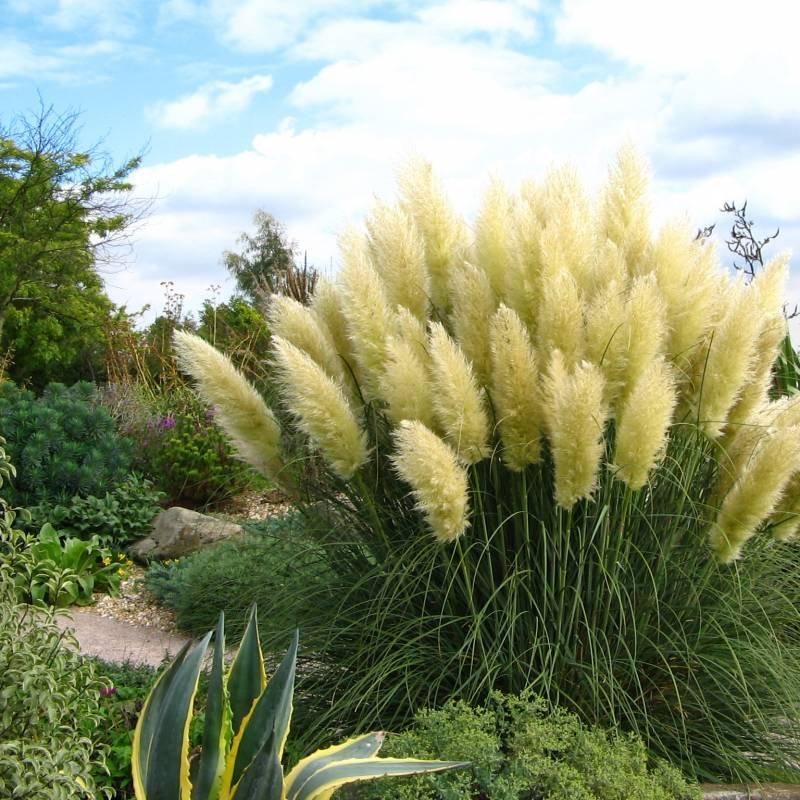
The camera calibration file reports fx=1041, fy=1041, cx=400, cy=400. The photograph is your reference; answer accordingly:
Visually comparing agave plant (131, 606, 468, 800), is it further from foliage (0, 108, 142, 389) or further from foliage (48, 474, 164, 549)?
foliage (0, 108, 142, 389)

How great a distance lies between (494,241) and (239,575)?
272cm

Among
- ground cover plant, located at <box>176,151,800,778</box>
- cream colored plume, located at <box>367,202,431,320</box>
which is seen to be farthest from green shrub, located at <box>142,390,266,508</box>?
cream colored plume, located at <box>367,202,431,320</box>

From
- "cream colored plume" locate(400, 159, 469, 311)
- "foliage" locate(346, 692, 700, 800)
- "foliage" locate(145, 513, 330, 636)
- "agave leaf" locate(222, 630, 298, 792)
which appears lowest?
"foliage" locate(346, 692, 700, 800)

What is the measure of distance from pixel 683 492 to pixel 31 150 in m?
23.3

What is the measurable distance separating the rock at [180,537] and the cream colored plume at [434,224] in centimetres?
503

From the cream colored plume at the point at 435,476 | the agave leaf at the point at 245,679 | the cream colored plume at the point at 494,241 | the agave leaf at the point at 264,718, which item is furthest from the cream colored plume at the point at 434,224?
the agave leaf at the point at 264,718

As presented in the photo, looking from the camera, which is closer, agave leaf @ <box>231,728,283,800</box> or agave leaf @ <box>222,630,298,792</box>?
agave leaf @ <box>231,728,283,800</box>

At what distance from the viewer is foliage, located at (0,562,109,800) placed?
2467 millimetres

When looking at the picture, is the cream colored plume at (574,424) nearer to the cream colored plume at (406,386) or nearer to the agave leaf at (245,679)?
the cream colored plume at (406,386)

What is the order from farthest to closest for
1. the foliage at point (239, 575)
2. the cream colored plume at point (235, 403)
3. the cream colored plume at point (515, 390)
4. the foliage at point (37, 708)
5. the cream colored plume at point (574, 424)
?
the foliage at point (239, 575)
the cream colored plume at point (235, 403)
the cream colored plume at point (515, 390)
the cream colored plume at point (574, 424)
the foliage at point (37, 708)

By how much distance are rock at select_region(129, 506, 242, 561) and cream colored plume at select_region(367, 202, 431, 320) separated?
5124 millimetres

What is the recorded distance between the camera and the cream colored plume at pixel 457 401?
320 centimetres

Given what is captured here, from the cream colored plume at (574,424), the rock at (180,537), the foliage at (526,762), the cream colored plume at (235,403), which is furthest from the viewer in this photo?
the rock at (180,537)

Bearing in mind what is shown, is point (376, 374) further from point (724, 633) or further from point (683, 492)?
point (724, 633)
